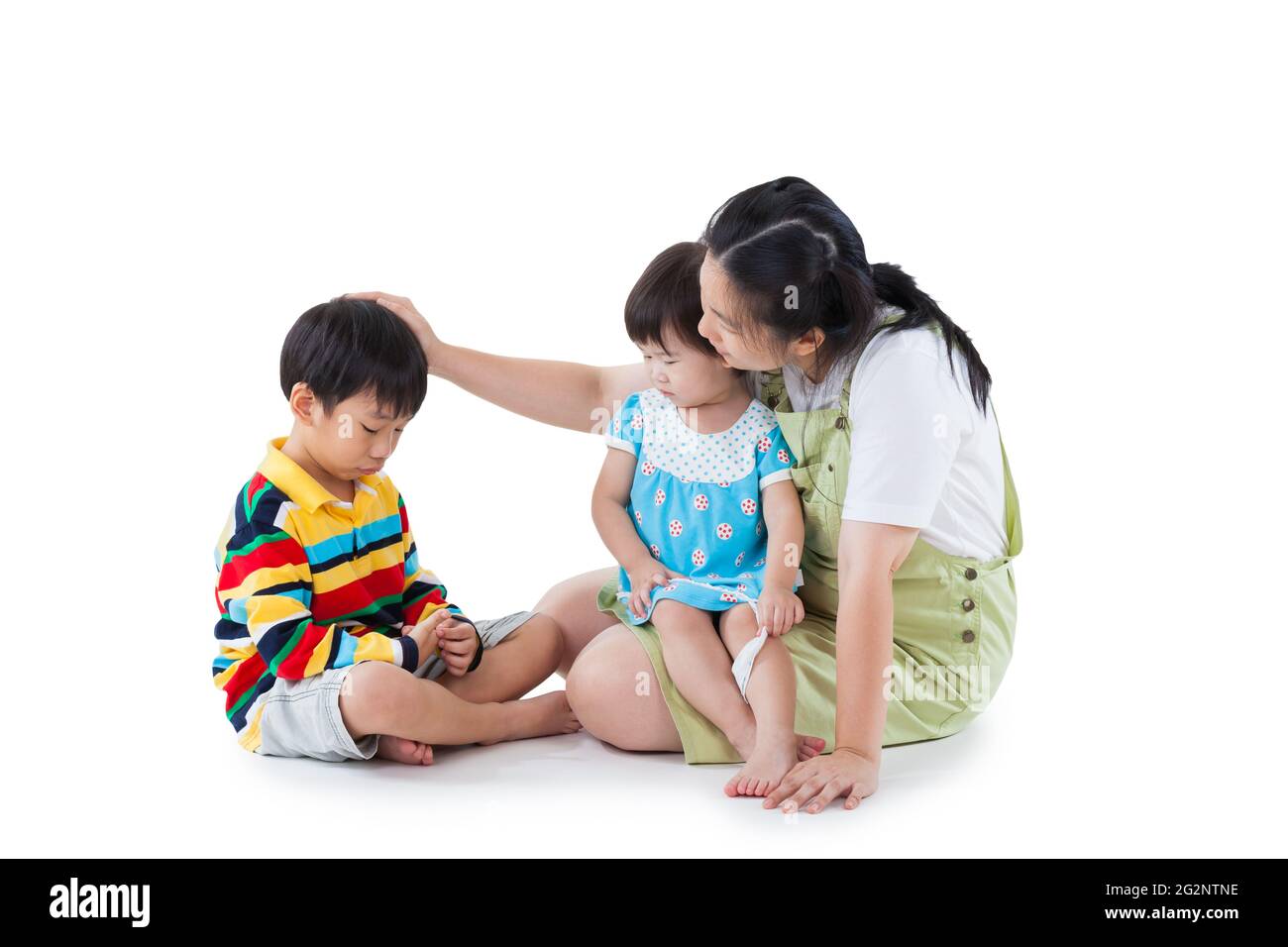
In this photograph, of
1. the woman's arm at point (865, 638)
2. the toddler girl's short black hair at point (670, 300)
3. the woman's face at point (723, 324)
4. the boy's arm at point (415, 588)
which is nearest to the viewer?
the woman's arm at point (865, 638)

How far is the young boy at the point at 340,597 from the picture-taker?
213 centimetres

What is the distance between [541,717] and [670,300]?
2.32 feet

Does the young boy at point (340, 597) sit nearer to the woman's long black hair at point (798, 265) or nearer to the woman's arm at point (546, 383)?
the woman's arm at point (546, 383)

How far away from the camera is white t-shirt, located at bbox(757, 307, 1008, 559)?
81.2 inches

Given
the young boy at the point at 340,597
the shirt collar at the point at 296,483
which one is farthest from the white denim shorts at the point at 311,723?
the shirt collar at the point at 296,483

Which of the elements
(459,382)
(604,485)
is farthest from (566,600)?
(459,382)

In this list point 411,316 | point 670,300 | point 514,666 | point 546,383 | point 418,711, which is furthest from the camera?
point 546,383

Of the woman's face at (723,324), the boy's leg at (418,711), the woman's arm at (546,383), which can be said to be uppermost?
the woman's face at (723,324)

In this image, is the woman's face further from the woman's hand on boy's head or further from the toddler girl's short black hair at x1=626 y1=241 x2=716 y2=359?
the woman's hand on boy's head

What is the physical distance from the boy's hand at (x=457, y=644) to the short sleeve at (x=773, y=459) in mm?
532

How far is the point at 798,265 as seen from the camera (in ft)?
6.87

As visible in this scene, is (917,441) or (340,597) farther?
(340,597)

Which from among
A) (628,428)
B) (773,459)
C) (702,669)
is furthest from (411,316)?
(702,669)

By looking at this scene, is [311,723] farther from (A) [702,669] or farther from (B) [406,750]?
(A) [702,669]
